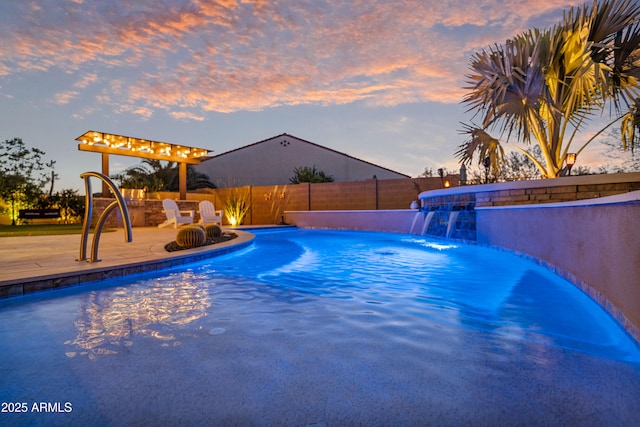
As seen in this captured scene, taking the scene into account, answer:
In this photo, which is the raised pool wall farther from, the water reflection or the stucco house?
the stucco house

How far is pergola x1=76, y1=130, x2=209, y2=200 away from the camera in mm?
11992

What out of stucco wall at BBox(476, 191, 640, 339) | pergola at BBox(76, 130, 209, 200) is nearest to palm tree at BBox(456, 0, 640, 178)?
stucco wall at BBox(476, 191, 640, 339)

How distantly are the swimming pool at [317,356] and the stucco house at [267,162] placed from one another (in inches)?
703

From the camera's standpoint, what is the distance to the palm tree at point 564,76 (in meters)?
Result: 5.42

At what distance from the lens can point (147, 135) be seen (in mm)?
16359

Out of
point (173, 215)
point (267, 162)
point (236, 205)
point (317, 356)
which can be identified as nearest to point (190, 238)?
point (317, 356)

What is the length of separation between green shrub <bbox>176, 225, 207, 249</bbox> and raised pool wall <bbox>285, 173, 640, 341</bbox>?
5482 mm

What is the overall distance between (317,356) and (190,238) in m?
4.82

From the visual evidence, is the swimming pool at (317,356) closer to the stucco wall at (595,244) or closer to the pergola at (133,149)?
the stucco wall at (595,244)

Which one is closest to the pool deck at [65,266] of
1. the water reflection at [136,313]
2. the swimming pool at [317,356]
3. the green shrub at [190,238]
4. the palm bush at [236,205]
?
the swimming pool at [317,356]

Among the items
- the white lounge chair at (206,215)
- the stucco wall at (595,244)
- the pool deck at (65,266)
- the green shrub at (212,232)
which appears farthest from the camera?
the white lounge chair at (206,215)

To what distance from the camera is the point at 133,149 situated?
13211 mm

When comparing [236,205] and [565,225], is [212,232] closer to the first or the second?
[565,225]

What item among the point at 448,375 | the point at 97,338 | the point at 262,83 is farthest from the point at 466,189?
the point at 262,83
